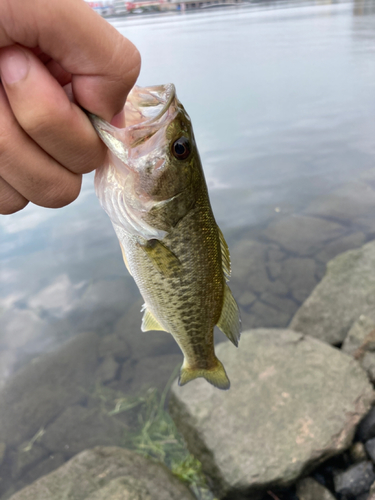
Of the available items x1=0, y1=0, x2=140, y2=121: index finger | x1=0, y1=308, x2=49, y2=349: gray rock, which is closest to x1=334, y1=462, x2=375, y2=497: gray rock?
x1=0, y1=0, x2=140, y2=121: index finger

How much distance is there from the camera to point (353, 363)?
3795 mm

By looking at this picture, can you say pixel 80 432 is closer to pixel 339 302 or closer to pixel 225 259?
pixel 339 302

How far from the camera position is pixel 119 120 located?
1223 millimetres

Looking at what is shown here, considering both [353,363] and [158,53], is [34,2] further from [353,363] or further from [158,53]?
[158,53]

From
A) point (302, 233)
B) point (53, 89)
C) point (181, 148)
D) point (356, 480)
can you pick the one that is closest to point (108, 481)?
point (356, 480)

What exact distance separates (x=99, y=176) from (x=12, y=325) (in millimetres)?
5608

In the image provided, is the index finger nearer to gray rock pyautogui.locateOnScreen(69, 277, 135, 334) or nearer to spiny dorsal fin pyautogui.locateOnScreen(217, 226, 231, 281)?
spiny dorsal fin pyautogui.locateOnScreen(217, 226, 231, 281)

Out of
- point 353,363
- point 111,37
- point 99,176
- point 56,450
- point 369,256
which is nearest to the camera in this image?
point 111,37

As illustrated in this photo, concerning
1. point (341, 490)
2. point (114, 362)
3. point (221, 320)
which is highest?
point (221, 320)

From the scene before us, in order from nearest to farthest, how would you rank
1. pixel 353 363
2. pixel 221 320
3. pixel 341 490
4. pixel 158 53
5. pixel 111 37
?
1. pixel 111 37
2. pixel 221 320
3. pixel 341 490
4. pixel 353 363
5. pixel 158 53

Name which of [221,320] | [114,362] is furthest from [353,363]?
[114,362]

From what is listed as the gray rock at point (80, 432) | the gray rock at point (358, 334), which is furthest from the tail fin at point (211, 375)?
the gray rock at point (80, 432)

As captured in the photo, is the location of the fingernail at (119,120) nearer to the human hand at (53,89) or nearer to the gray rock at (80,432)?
the human hand at (53,89)

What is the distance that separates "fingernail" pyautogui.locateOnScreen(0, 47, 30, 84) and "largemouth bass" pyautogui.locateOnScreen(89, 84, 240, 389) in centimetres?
22
